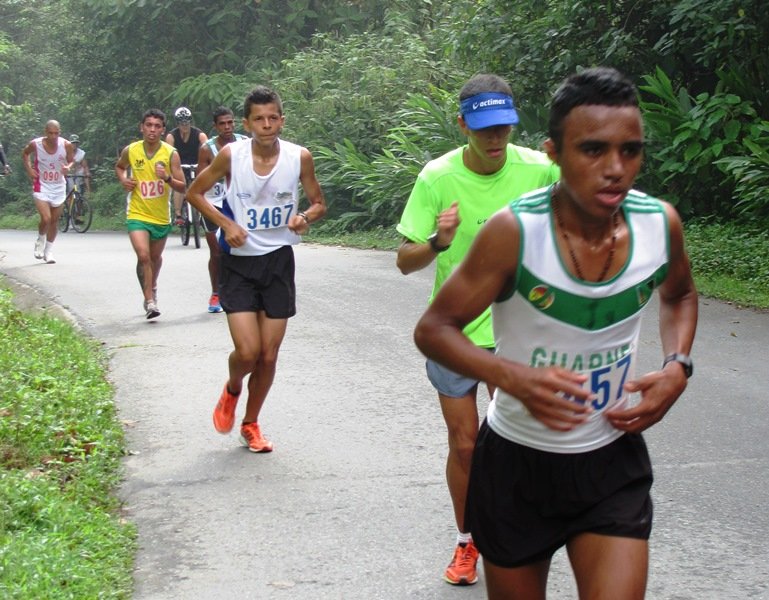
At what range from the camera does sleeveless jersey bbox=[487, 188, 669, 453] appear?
3.12m

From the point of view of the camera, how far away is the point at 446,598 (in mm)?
4820

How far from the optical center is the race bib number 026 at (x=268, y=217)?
7156 millimetres

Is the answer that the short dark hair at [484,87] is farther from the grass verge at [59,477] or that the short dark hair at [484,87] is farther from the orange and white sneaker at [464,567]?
the grass verge at [59,477]

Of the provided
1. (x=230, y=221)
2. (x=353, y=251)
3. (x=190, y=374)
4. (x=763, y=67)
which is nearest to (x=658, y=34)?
(x=763, y=67)

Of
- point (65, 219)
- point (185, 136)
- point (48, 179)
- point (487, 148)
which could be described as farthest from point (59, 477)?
point (65, 219)

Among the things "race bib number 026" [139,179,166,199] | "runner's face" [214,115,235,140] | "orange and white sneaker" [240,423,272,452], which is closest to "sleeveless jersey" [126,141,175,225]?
"race bib number 026" [139,179,166,199]

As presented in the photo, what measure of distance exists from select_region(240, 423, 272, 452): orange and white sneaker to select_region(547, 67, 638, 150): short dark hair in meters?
4.20

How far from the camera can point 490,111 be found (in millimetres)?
4605

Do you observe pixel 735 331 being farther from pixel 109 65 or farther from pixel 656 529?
pixel 109 65

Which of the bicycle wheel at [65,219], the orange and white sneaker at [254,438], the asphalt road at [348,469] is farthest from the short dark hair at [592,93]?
the bicycle wheel at [65,219]

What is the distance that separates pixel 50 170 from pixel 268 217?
11.9m

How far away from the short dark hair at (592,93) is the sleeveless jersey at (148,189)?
921 centimetres

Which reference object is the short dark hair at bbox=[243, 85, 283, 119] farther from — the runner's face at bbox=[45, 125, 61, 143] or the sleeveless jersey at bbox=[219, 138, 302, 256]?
the runner's face at bbox=[45, 125, 61, 143]

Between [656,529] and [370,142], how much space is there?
60.1 feet
